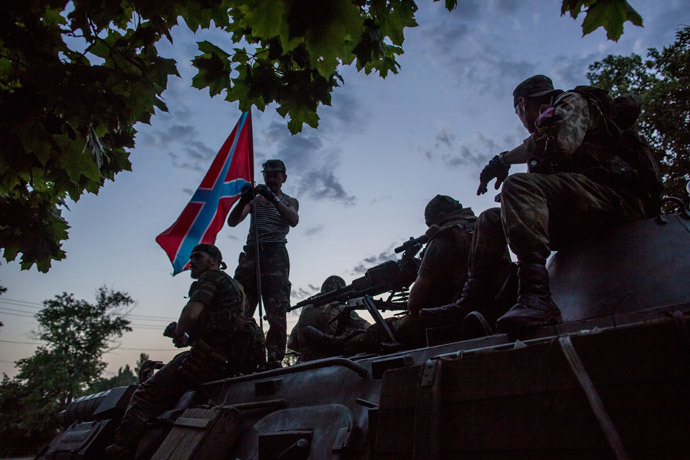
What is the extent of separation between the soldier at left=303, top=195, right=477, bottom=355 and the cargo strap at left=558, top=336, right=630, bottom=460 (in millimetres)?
2648

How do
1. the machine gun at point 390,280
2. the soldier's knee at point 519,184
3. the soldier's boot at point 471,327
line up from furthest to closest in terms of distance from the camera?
the machine gun at point 390,280
the soldier's boot at point 471,327
the soldier's knee at point 519,184

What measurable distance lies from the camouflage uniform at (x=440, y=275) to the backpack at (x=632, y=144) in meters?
1.62

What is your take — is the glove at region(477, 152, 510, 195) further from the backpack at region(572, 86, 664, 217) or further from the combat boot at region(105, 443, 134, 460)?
the combat boot at region(105, 443, 134, 460)

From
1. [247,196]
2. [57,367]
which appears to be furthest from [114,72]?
[57,367]

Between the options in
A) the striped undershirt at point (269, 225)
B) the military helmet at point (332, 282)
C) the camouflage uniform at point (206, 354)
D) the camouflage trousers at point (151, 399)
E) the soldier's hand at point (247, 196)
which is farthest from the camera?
the military helmet at point (332, 282)

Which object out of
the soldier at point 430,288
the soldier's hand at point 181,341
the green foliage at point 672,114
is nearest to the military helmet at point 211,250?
the soldier's hand at point 181,341

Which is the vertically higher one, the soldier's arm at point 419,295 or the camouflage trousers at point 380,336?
the soldier's arm at point 419,295

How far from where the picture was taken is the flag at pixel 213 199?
643cm

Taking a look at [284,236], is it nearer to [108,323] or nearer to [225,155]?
[225,155]

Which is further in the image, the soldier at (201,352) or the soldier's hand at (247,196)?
the soldier's hand at (247,196)

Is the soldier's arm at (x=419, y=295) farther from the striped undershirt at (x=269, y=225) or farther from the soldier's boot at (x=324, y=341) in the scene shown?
the striped undershirt at (x=269, y=225)

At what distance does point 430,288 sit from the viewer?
4.05 meters

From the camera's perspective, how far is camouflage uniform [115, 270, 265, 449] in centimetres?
386

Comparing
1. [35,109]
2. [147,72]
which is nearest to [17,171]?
[35,109]
